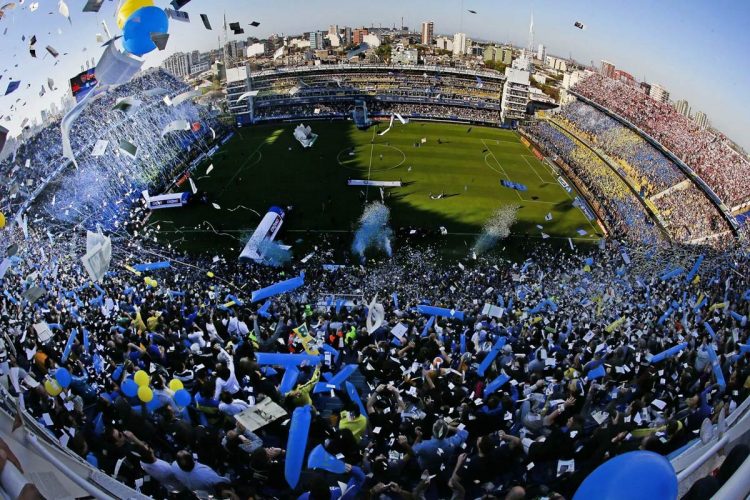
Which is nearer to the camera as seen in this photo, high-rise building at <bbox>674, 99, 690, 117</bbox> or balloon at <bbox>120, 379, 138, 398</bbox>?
balloon at <bbox>120, 379, 138, 398</bbox>

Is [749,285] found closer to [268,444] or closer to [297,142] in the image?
[268,444]

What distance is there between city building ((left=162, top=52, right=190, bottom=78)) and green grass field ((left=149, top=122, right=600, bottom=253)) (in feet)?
16.1

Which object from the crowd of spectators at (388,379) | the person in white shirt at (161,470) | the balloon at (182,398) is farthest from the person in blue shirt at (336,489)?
the balloon at (182,398)

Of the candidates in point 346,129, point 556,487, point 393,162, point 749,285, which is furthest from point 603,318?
point 346,129

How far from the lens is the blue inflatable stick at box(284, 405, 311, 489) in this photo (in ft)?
19.9

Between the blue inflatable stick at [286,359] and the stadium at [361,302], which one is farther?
the blue inflatable stick at [286,359]

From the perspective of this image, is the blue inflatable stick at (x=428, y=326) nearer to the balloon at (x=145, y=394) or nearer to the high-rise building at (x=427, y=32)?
the balloon at (x=145, y=394)

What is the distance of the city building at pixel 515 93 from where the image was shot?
37.7m

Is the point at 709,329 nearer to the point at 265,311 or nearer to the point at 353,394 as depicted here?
the point at 353,394

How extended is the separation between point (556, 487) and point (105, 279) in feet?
37.9

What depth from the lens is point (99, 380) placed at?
8211 mm

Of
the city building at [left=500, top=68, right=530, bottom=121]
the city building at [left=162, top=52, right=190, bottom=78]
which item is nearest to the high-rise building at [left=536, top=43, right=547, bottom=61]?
the city building at [left=500, top=68, right=530, bottom=121]

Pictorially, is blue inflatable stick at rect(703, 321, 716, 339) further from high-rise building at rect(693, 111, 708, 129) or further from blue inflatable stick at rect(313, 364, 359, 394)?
high-rise building at rect(693, 111, 708, 129)

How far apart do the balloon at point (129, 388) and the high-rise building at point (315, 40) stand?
3568cm
